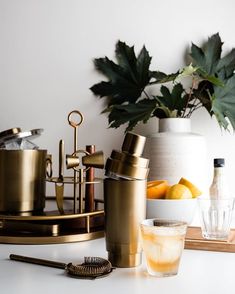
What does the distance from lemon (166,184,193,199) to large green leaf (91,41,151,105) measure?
40 centimetres

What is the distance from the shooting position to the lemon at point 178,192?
95 centimetres

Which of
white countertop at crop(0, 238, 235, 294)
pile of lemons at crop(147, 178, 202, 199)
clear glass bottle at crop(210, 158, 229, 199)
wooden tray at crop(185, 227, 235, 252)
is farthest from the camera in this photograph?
clear glass bottle at crop(210, 158, 229, 199)

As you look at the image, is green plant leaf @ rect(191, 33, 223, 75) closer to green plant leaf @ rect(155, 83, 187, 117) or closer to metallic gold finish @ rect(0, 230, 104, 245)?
green plant leaf @ rect(155, 83, 187, 117)

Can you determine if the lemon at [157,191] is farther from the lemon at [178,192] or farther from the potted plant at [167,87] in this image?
the potted plant at [167,87]

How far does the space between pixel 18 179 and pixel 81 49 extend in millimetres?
551

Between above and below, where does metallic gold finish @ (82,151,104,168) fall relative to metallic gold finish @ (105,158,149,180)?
above

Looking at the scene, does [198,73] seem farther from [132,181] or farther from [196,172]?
[132,181]

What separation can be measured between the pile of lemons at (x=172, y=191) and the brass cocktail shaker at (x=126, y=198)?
0.24m

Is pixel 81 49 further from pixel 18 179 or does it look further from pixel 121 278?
pixel 121 278

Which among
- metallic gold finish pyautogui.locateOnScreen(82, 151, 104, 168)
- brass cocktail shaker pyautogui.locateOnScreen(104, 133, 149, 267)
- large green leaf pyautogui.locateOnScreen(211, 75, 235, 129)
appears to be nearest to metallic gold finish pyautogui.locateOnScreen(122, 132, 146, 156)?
brass cocktail shaker pyautogui.locateOnScreen(104, 133, 149, 267)

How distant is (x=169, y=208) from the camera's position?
37.0 inches

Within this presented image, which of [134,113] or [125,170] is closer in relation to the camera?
[125,170]

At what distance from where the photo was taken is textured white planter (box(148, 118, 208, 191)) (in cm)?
114

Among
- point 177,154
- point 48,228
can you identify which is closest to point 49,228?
point 48,228
